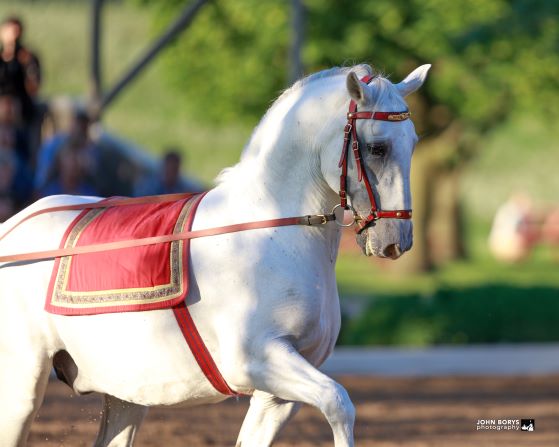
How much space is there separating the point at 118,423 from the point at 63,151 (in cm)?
565

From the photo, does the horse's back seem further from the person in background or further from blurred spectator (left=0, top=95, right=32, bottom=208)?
blurred spectator (left=0, top=95, right=32, bottom=208)

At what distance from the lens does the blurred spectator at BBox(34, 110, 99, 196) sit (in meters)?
11.1

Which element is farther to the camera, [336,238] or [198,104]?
[198,104]

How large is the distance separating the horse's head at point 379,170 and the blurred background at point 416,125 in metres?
0.58

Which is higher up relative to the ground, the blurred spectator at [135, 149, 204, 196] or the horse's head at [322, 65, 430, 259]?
the horse's head at [322, 65, 430, 259]

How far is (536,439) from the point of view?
27.9 ft

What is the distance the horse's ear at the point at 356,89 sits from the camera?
4.96 meters

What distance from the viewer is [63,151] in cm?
1115

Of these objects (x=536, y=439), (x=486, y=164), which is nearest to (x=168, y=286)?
(x=536, y=439)

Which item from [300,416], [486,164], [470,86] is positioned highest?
[470,86]

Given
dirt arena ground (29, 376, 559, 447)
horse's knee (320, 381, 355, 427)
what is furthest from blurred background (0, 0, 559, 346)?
dirt arena ground (29, 376, 559, 447)

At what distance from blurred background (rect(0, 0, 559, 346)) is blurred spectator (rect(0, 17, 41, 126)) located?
→ 0.02 metres

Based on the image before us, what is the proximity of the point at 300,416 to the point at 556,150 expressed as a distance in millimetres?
35617

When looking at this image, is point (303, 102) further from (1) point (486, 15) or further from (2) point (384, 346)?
(1) point (486, 15)
